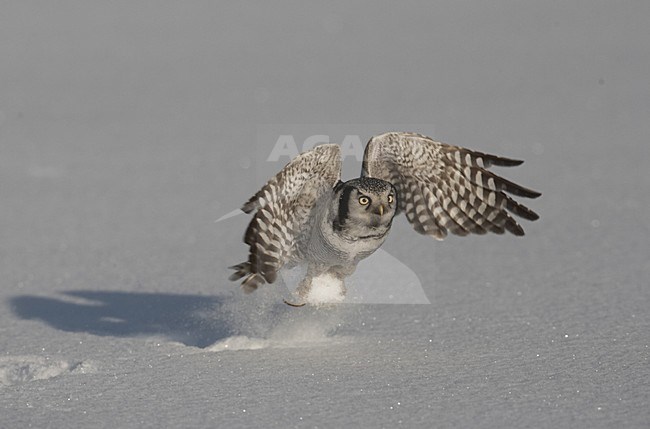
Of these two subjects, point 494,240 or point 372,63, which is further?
point 372,63

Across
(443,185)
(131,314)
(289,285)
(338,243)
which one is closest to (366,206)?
(338,243)

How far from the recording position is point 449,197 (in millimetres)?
5016

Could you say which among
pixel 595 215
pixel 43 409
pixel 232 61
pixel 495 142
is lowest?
pixel 43 409

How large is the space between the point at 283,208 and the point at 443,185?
0.90 metres

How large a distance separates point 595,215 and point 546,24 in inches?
394

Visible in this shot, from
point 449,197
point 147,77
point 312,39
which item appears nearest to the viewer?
point 449,197

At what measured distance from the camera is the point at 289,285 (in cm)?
529

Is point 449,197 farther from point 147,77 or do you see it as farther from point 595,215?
point 147,77

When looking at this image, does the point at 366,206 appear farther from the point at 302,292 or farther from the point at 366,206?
the point at 302,292

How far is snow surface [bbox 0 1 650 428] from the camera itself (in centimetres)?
378

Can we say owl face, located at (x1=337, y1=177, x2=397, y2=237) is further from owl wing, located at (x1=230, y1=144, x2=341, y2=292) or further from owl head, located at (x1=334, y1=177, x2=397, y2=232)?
owl wing, located at (x1=230, y1=144, x2=341, y2=292)

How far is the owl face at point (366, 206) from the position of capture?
4.45 metres

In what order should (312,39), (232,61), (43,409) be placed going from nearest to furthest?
(43,409), (232,61), (312,39)

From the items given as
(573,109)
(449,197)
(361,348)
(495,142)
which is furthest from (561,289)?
(573,109)
